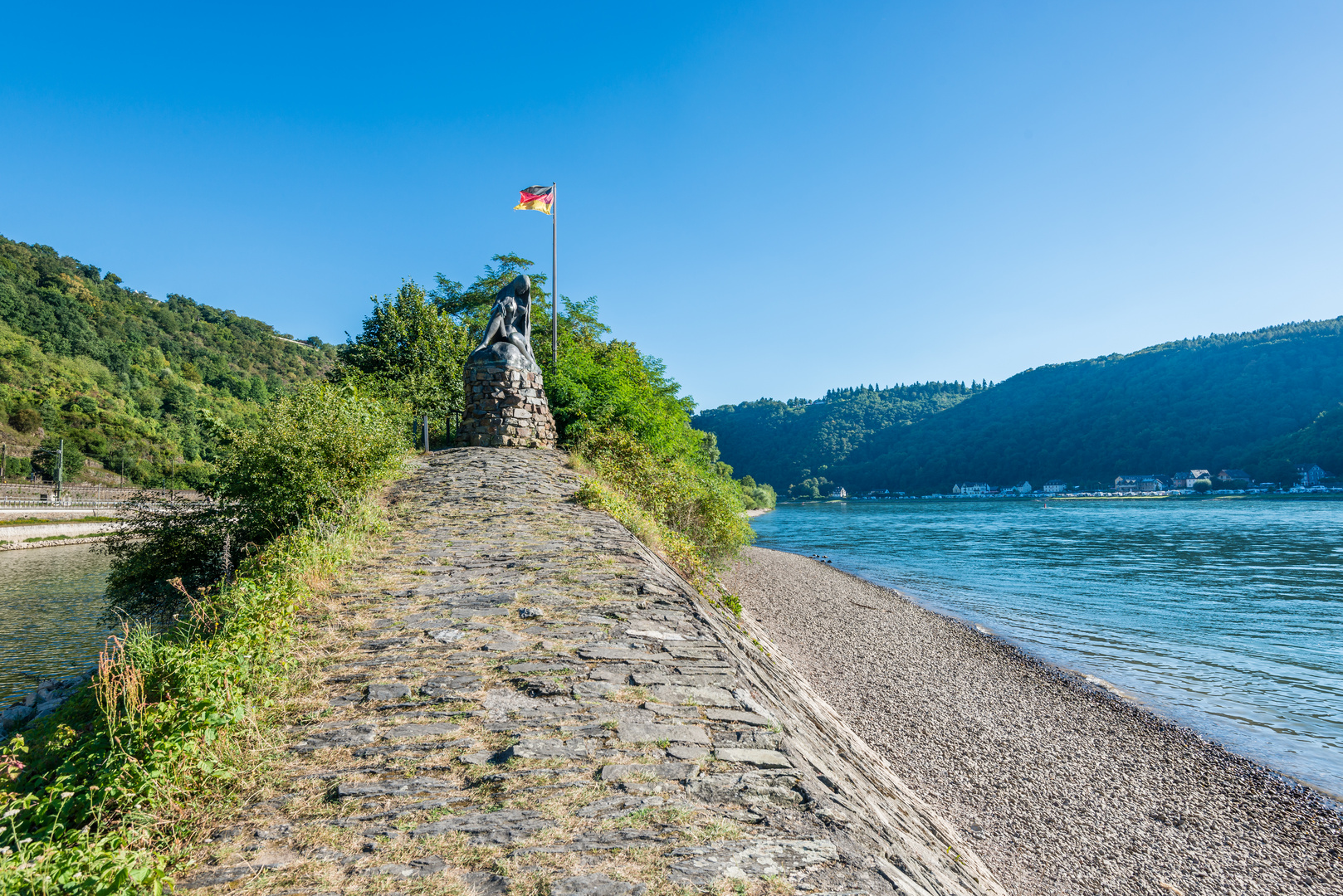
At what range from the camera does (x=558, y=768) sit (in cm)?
305

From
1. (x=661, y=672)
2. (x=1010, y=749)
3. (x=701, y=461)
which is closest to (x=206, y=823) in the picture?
(x=661, y=672)

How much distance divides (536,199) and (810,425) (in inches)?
4642

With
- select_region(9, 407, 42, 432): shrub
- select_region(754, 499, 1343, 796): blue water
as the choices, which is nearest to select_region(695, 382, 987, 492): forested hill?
select_region(754, 499, 1343, 796): blue water

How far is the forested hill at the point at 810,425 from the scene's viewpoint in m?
121

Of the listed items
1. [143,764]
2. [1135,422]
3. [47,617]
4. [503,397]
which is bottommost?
[47,617]

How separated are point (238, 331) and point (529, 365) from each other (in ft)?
359

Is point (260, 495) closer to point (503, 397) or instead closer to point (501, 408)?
point (501, 408)

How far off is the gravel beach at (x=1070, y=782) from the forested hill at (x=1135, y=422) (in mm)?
83437

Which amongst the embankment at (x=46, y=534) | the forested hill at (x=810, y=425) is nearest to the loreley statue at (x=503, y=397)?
the embankment at (x=46, y=534)

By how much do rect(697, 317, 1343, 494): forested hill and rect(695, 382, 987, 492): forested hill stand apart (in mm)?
1084

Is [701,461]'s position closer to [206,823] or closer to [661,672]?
[661,672]

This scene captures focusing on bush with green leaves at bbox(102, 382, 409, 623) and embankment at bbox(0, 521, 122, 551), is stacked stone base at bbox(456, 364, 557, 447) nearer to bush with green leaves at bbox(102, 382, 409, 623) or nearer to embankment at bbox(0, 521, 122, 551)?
bush with green leaves at bbox(102, 382, 409, 623)

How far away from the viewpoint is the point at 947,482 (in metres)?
101

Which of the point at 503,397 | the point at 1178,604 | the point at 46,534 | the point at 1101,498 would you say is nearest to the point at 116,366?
the point at 46,534
